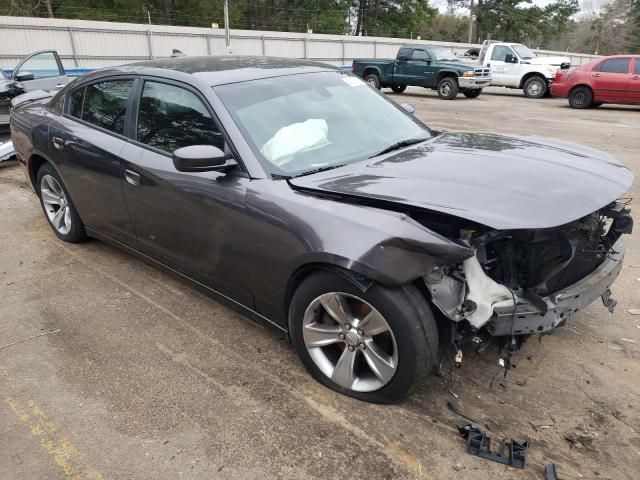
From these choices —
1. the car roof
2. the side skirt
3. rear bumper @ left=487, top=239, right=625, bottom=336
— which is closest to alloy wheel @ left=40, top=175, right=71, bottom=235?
the side skirt

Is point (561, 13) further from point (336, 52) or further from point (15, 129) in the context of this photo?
point (15, 129)

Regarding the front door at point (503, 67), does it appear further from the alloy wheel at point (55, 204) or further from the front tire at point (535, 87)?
the alloy wheel at point (55, 204)

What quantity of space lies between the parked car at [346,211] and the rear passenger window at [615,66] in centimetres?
1383

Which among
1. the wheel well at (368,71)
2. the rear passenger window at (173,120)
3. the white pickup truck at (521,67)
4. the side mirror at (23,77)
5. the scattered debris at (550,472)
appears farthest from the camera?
the wheel well at (368,71)

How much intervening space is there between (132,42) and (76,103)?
22.5 metres

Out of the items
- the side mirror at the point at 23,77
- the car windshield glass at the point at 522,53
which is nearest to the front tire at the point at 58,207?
the side mirror at the point at 23,77

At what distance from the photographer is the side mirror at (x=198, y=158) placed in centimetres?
276

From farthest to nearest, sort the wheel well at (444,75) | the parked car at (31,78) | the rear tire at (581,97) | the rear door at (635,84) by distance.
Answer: the wheel well at (444,75)
the rear tire at (581,97)
the rear door at (635,84)
the parked car at (31,78)

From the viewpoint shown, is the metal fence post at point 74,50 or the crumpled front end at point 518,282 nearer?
the crumpled front end at point 518,282

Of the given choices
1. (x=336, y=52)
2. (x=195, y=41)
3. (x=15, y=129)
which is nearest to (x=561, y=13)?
(x=336, y=52)

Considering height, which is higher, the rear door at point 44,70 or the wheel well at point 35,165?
the rear door at point 44,70

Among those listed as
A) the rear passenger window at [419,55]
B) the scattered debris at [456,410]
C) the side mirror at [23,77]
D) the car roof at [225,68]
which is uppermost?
the car roof at [225,68]

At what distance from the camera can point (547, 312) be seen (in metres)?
2.42

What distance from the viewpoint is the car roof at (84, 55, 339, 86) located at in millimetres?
3314
